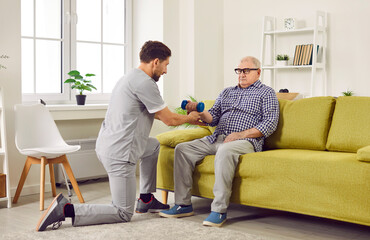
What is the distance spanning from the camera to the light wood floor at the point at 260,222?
10.4 ft

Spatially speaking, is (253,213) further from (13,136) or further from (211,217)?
(13,136)

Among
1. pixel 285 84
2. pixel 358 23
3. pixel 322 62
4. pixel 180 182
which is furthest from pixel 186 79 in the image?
pixel 180 182

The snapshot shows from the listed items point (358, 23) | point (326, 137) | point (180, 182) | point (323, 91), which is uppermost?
point (358, 23)

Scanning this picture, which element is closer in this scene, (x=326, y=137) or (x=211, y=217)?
(x=211, y=217)

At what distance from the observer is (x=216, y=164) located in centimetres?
340

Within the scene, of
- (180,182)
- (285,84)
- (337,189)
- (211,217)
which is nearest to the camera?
(337,189)

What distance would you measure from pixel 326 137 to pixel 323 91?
1.86m

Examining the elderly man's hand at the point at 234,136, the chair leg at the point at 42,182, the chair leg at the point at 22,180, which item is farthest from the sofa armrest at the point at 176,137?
the chair leg at the point at 22,180

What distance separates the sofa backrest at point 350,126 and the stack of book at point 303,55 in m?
1.73

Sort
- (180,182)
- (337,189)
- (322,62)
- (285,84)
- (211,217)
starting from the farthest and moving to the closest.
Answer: (285,84) → (322,62) → (180,182) → (211,217) → (337,189)

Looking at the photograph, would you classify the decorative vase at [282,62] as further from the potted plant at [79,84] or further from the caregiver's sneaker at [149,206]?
the caregiver's sneaker at [149,206]

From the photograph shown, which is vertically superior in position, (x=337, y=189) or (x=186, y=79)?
(x=186, y=79)

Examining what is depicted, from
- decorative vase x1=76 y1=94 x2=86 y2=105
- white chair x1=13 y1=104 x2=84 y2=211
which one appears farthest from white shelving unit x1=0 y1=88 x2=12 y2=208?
decorative vase x1=76 y1=94 x2=86 y2=105

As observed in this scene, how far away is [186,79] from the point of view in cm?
584
